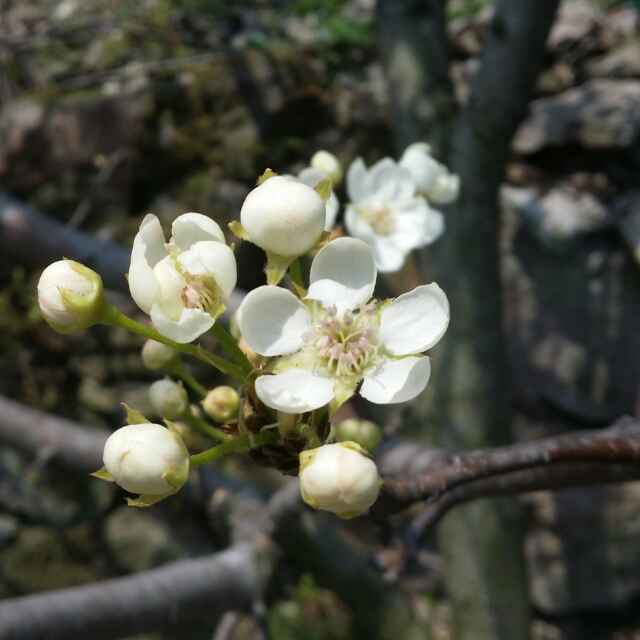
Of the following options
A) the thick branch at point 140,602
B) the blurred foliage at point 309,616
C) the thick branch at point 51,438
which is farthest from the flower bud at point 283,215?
the blurred foliage at point 309,616

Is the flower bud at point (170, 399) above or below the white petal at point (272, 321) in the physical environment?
below

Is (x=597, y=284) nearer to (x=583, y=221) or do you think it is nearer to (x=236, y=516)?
(x=583, y=221)

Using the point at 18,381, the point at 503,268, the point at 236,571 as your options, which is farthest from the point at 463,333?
the point at 18,381

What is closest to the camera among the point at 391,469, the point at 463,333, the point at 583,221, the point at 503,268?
the point at 391,469

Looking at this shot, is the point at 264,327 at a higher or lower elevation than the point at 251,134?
higher

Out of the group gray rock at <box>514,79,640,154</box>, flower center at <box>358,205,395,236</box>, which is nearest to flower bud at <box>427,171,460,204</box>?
flower center at <box>358,205,395,236</box>

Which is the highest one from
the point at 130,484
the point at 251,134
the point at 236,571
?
the point at 130,484

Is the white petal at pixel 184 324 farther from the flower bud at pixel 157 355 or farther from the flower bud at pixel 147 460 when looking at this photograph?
the flower bud at pixel 157 355
